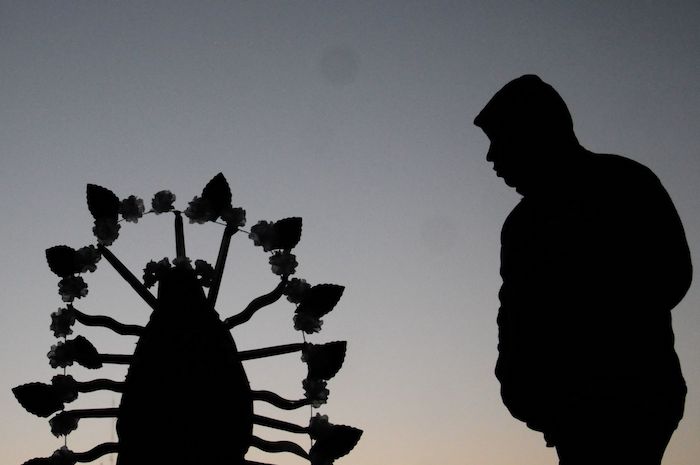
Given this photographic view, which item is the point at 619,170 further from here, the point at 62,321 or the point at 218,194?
the point at 62,321

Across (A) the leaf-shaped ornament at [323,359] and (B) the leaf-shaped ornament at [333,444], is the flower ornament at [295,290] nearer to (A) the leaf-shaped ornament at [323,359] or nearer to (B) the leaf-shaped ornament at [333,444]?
(A) the leaf-shaped ornament at [323,359]

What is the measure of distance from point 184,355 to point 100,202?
314 cm

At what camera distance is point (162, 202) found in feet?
32.6

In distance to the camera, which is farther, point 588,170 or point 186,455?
point 186,455

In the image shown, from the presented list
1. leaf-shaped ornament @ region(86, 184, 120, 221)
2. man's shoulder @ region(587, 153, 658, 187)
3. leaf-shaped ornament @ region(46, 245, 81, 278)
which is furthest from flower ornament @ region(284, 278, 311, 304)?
man's shoulder @ region(587, 153, 658, 187)

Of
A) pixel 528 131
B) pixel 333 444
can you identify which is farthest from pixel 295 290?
pixel 528 131

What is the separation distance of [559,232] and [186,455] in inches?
192

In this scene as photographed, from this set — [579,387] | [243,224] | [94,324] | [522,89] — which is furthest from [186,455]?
[522,89]

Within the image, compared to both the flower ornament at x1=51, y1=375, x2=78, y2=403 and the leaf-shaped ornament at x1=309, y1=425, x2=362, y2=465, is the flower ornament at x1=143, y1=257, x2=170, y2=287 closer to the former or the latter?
the flower ornament at x1=51, y1=375, x2=78, y2=403

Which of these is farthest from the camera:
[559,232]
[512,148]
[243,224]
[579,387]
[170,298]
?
[243,224]

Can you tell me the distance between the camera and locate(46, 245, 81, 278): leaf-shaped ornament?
9445mm

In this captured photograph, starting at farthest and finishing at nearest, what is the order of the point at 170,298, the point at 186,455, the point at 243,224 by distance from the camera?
1. the point at 243,224
2. the point at 170,298
3. the point at 186,455

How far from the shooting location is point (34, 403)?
8.74 metres

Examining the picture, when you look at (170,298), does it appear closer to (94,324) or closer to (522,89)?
(94,324)
